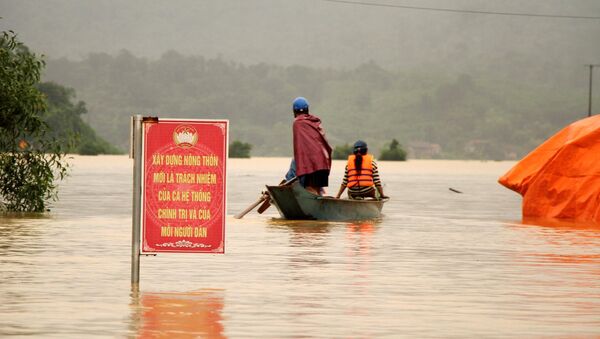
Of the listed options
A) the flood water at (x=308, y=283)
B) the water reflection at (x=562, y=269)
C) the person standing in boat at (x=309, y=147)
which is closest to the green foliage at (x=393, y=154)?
the water reflection at (x=562, y=269)

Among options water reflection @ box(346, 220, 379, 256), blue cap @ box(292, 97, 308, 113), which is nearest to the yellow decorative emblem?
water reflection @ box(346, 220, 379, 256)

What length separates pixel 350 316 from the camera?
34.9 feet

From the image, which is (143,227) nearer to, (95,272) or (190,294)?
(190,294)

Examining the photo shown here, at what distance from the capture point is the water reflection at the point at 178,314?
380 inches

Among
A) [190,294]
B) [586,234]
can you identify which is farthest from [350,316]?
[586,234]

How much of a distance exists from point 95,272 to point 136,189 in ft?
7.75

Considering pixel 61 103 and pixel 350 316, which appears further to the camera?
pixel 61 103

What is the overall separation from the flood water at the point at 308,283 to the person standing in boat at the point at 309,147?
2.95 ft

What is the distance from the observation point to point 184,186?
469 inches

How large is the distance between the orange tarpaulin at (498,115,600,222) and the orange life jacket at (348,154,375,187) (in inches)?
167

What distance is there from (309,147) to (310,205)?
1145 mm

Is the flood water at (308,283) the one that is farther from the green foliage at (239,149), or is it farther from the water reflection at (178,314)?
the green foliage at (239,149)

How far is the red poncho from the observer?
22.4m

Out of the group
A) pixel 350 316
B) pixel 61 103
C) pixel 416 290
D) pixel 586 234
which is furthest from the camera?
pixel 61 103
